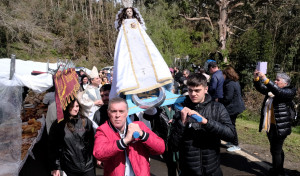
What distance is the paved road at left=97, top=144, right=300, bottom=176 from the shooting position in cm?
436

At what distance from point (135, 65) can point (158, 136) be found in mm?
949

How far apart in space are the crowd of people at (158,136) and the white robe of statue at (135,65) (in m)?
0.40

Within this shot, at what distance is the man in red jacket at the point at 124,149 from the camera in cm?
199

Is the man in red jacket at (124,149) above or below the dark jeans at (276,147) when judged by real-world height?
above

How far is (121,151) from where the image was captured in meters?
2.00

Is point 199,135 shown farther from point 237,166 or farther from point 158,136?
point 237,166

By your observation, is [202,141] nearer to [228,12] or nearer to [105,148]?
[105,148]

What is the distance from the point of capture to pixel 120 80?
9.23 ft

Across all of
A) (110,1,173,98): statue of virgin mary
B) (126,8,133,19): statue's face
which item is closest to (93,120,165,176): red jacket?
Answer: (110,1,173,98): statue of virgin mary

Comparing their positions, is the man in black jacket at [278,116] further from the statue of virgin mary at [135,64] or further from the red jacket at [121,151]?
the red jacket at [121,151]

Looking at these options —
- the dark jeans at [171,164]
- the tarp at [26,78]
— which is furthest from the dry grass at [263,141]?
the tarp at [26,78]

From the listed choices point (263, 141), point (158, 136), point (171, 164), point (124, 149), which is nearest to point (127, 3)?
point (158, 136)

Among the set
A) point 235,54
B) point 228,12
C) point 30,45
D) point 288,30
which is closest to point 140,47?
point 235,54

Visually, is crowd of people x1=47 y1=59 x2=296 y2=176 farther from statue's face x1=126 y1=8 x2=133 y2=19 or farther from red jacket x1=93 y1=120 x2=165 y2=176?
statue's face x1=126 y1=8 x2=133 y2=19
